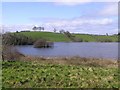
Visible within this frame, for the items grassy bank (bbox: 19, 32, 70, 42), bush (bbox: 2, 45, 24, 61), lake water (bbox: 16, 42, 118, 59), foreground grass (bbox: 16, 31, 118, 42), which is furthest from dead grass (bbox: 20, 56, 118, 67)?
grassy bank (bbox: 19, 32, 70, 42)

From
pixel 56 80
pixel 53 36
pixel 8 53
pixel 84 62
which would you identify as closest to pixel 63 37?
pixel 53 36

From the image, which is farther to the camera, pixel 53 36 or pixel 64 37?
pixel 64 37

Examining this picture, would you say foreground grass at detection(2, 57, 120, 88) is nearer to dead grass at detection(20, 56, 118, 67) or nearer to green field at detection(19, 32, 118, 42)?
dead grass at detection(20, 56, 118, 67)

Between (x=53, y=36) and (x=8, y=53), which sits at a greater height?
(x=53, y=36)

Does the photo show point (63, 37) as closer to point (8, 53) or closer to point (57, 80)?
point (8, 53)

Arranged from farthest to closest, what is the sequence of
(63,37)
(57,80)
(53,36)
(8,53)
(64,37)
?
(64,37)
(63,37)
(53,36)
(8,53)
(57,80)

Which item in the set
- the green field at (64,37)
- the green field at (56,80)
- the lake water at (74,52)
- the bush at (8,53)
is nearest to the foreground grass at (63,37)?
the green field at (64,37)

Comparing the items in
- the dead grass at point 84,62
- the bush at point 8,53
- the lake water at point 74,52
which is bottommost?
the lake water at point 74,52

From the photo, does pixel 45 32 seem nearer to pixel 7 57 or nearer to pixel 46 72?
pixel 7 57

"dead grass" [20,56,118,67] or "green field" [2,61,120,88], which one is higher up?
"green field" [2,61,120,88]

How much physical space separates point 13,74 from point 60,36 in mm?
86449

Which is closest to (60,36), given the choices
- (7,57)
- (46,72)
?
(7,57)

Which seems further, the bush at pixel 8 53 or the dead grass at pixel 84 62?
the bush at pixel 8 53

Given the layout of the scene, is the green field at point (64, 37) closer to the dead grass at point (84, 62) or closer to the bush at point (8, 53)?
the dead grass at point (84, 62)
